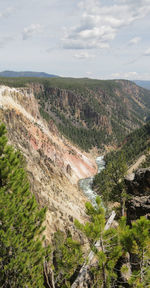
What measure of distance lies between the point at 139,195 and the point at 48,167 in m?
36.7

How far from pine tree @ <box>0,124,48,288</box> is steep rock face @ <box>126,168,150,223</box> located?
7.77 m

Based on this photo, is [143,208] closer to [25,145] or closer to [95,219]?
[95,219]

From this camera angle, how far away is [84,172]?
303 ft

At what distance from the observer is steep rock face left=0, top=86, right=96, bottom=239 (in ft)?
123

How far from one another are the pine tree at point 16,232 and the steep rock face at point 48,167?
682 inches

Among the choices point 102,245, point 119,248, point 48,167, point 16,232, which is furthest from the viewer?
point 48,167

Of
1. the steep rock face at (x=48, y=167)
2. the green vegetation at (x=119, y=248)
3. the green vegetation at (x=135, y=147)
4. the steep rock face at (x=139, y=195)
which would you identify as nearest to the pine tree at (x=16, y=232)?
the green vegetation at (x=119, y=248)

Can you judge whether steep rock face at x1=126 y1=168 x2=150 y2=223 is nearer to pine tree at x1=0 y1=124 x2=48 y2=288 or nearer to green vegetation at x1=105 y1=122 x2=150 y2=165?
pine tree at x1=0 y1=124 x2=48 y2=288

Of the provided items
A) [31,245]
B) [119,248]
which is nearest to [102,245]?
[119,248]

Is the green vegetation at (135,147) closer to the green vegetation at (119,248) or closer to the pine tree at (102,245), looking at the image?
the green vegetation at (119,248)

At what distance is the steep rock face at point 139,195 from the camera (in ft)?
54.1

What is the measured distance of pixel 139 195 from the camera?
20.2m

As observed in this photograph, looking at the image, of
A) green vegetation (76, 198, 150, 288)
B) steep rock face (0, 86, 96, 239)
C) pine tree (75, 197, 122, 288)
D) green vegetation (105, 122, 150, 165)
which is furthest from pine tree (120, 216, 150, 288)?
green vegetation (105, 122, 150, 165)

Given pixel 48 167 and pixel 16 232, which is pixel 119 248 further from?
pixel 48 167
